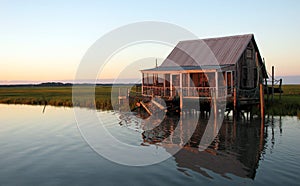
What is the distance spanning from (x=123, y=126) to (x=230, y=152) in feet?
36.4

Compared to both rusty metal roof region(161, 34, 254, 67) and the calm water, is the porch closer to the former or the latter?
rusty metal roof region(161, 34, 254, 67)

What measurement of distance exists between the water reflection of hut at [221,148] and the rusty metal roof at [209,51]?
9.30m

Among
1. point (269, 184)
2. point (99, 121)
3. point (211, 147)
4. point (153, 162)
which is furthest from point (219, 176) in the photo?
point (99, 121)

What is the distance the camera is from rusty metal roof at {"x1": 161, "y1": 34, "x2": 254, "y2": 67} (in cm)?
3061

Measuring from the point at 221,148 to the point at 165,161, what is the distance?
11.8 feet

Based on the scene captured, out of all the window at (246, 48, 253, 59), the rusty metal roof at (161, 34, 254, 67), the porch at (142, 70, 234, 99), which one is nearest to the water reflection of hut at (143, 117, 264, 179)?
the porch at (142, 70, 234, 99)

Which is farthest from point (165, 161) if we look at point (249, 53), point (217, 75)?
point (249, 53)

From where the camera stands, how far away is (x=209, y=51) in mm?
33656

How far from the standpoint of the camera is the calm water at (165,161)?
11.0 metres

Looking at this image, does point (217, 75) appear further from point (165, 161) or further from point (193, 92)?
point (165, 161)

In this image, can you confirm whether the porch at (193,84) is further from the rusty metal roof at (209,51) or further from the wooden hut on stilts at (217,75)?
the rusty metal roof at (209,51)

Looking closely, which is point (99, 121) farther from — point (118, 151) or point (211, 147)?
point (211, 147)

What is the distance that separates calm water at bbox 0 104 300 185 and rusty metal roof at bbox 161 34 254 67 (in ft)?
33.9

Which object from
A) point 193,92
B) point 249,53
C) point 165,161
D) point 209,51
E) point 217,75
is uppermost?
point 209,51
